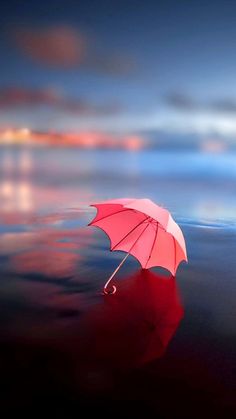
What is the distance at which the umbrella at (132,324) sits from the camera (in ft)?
19.7

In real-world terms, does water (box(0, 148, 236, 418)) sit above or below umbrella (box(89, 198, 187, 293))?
below

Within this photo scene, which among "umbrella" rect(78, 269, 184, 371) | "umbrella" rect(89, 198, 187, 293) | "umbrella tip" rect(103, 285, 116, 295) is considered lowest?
"umbrella" rect(78, 269, 184, 371)

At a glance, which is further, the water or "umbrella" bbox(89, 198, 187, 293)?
"umbrella" bbox(89, 198, 187, 293)

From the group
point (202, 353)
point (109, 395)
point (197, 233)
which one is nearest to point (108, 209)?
point (202, 353)

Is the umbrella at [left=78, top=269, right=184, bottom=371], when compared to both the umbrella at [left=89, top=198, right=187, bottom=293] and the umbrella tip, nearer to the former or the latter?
the umbrella tip

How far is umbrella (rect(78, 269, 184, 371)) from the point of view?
601 centimetres

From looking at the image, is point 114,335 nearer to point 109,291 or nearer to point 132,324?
point 132,324

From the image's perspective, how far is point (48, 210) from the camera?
72.5ft

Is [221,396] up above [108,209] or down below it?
below

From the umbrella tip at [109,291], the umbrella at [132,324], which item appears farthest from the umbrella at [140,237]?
the umbrella at [132,324]

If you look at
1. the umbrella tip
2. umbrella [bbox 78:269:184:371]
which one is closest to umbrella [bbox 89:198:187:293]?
the umbrella tip

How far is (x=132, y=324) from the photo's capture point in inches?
281

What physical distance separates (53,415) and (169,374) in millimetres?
1798

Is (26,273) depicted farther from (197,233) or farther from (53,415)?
(197,233)
